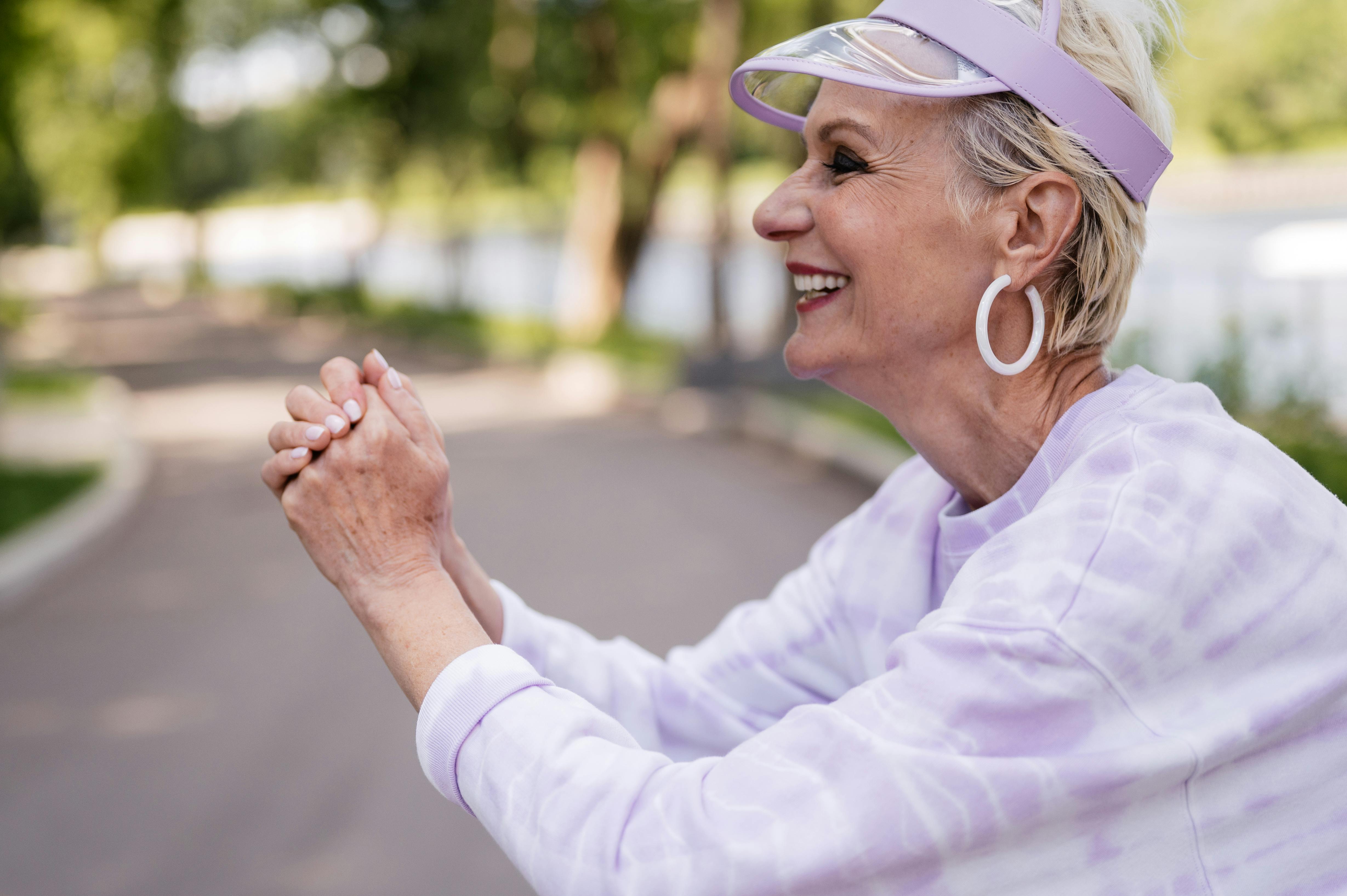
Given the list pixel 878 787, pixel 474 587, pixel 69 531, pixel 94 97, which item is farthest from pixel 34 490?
pixel 94 97

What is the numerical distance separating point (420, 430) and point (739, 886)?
26.7 inches

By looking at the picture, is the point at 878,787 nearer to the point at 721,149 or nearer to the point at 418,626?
the point at 418,626

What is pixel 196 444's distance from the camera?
13.2 meters

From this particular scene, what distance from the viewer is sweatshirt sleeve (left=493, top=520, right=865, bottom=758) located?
68.4 inches

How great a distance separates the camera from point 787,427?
11.6 metres

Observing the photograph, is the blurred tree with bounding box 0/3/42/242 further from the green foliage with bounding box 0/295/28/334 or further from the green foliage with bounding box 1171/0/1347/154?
the green foliage with bounding box 1171/0/1347/154

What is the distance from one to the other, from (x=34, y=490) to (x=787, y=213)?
9922 mm

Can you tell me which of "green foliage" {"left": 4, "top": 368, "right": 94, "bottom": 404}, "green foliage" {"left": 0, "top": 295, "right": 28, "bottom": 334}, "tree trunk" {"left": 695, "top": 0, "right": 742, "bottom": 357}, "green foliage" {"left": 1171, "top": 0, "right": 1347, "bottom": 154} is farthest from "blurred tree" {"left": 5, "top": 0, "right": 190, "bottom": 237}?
"green foliage" {"left": 1171, "top": 0, "right": 1347, "bottom": 154}

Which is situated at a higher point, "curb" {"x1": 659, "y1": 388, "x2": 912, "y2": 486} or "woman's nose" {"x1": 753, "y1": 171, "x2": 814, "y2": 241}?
"woman's nose" {"x1": 753, "y1": 171, "x2": 814, "y2": 241}

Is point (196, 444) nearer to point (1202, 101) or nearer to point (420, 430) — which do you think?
point (1202, 101)

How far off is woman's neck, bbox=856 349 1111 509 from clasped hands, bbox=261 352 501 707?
578mm

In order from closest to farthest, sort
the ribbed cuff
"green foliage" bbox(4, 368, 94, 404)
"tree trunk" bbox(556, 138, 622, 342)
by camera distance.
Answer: the ribbed cuff < "green foliage" bbox(4, 368, 94, 404) < "tree trunk" bbox(556, 138, 622, 342)

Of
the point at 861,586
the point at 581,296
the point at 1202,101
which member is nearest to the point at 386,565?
the point at 861,586

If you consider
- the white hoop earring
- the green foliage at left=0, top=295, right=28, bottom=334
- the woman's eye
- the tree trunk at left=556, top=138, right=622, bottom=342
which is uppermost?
the woman's eye
